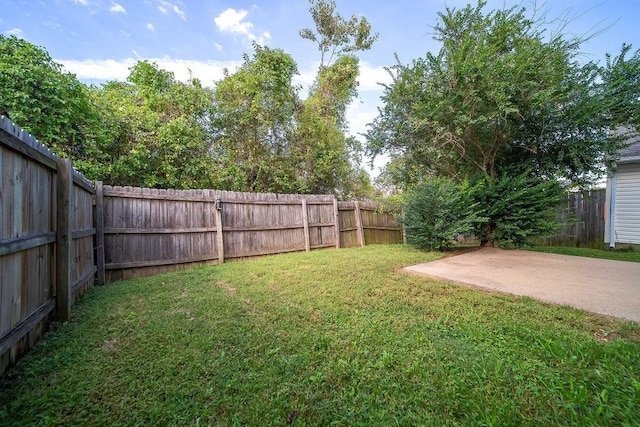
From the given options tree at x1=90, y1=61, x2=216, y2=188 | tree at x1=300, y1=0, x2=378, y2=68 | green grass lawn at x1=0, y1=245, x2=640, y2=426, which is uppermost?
tree at x1=300, y1=0, x2=378, y2=68

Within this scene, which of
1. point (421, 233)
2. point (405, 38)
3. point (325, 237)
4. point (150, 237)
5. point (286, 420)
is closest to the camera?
point (286, 420)

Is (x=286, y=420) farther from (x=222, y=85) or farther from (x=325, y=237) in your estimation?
(x=222, y=85)

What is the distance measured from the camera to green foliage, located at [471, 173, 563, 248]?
17.6 ft

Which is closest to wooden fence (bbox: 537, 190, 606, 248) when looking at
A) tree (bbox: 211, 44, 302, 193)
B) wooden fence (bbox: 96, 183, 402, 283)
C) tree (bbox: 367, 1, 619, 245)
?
tree (bbox: 367, 1, 619, 245)

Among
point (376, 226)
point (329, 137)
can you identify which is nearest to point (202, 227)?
point (376, 226)

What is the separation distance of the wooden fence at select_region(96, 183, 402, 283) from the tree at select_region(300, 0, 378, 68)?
8963 mm

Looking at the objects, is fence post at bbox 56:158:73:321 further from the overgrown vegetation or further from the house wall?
the house wall

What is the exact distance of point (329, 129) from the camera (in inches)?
447

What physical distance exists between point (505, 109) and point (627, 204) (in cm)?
557

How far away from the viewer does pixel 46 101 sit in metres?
5.04

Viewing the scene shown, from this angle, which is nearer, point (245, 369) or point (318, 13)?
point (245, 369)

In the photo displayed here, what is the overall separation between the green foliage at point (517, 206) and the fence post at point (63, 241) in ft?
21.0

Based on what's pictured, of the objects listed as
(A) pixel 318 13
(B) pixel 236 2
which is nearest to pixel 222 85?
(B) pixel 236 2

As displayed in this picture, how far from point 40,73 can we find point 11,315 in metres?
5.60
